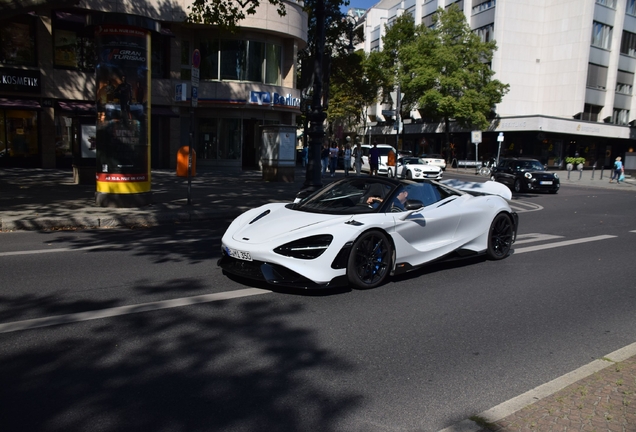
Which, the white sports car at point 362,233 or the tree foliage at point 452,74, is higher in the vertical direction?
the tree foliage at point 452,74

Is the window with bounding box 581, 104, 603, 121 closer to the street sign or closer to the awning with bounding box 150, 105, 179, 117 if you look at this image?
the awning with bounding box 150, 105, 179, 117

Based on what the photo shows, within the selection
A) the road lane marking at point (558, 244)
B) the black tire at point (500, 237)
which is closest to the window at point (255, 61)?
the road lane marking at point (558, 244)

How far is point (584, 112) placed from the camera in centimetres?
4875

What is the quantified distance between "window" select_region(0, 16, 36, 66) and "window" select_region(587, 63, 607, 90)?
1733 inches

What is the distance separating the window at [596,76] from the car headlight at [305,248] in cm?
5018

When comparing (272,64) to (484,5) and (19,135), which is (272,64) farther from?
(484,5)

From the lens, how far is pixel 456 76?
46094 millimetres

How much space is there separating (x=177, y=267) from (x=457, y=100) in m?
43.5

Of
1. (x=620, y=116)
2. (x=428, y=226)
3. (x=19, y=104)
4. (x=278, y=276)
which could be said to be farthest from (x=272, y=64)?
(x=620, y=116)

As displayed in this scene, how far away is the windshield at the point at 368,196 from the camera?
6.44 metres

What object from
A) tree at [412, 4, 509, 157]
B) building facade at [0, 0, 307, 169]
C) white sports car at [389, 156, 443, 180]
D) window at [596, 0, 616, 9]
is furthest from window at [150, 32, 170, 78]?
window at [596, 0, 616, 9]

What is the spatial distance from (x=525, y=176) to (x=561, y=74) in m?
30.7

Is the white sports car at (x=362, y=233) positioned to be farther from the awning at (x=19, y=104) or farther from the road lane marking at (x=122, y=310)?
the awning at (x=19, y=104)

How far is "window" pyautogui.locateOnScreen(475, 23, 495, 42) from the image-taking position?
50.2 m
